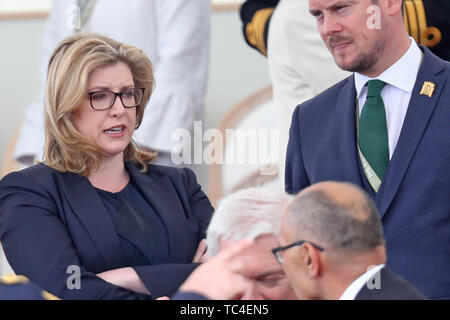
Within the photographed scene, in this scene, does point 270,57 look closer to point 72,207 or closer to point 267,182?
point 267,182

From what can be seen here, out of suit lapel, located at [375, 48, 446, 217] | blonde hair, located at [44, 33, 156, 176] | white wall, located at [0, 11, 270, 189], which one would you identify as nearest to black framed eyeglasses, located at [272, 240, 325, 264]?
suit lapel, located at [375, 48, 446, 217]

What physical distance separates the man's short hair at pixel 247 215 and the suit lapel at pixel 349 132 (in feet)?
1.26

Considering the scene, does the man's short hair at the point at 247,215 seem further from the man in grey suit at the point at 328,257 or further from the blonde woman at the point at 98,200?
the blonde woman at the point at 98,200

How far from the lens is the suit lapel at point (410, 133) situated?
2430mm

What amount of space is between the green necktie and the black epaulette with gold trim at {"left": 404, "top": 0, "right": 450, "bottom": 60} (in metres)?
0.49

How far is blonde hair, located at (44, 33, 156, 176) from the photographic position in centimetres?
265

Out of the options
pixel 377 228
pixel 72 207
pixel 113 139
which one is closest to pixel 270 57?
pixel 113 139

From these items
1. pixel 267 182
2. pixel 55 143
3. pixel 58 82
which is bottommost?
pixel 267 182

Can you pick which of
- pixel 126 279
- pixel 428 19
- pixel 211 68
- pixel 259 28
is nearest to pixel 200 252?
pixel 126 279

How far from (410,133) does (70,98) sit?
0.90m

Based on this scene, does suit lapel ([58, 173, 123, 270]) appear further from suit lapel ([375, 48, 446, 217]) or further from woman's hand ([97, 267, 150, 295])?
suit lapel ([375, 48, 446, 217])

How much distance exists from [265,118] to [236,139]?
6.9 inches

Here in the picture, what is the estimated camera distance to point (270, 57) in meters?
3.46

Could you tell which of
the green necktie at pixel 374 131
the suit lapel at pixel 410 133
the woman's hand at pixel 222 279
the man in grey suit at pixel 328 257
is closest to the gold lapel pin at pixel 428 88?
the suit lapel at pixel 410 133
